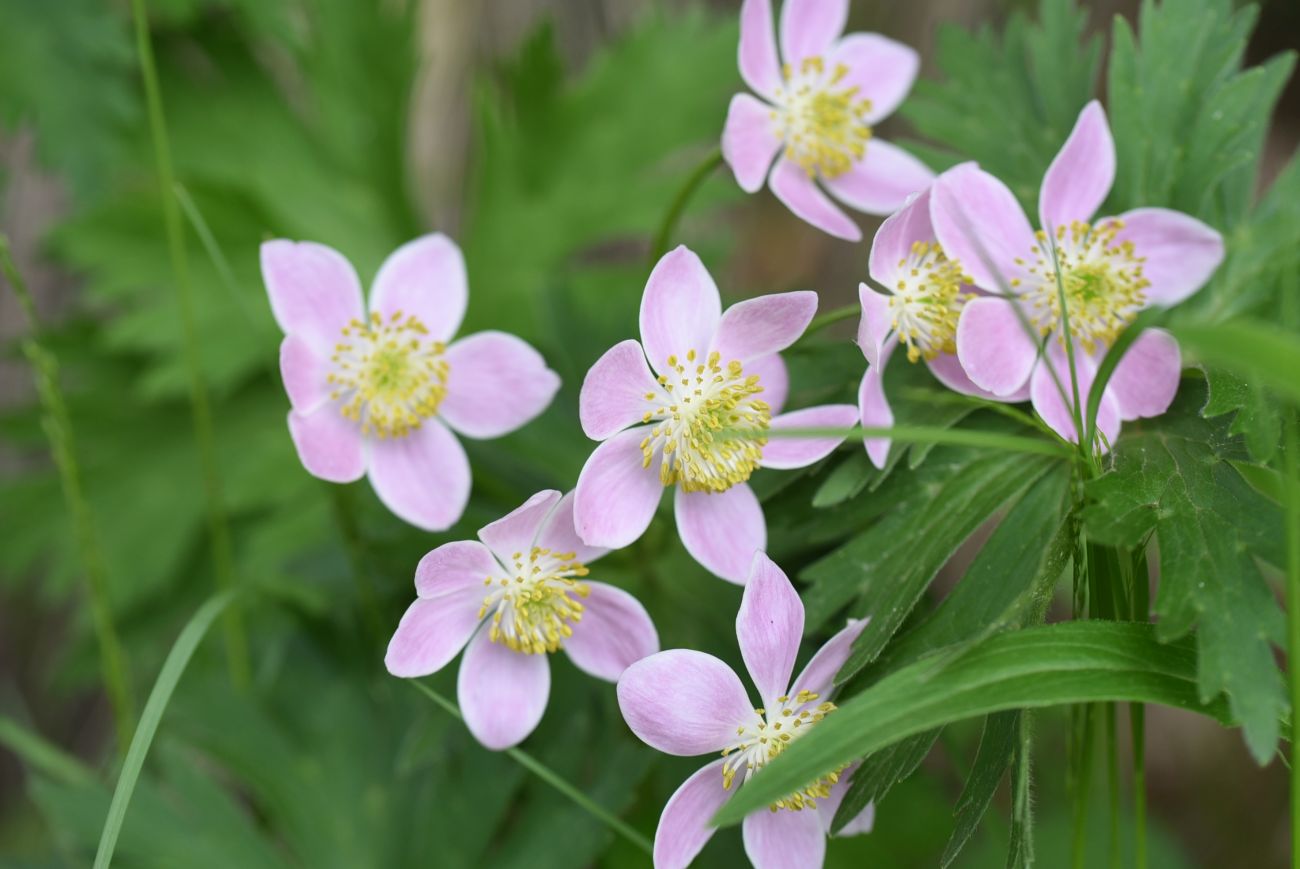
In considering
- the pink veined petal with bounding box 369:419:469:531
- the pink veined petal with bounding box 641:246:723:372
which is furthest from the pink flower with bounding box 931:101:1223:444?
the pink veined petal with bounding box 369:419:469:531

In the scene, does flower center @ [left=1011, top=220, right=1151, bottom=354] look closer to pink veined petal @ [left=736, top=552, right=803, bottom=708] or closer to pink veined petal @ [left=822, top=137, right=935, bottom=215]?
pink veined petal @ [left=822, top=137, right=935, bottom=215]

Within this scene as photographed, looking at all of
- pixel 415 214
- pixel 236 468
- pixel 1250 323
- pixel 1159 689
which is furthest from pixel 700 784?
pixel 415 214

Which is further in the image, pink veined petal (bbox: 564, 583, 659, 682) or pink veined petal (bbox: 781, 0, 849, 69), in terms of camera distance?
pink veined petal (bbox: 781, 0, 849, 69)

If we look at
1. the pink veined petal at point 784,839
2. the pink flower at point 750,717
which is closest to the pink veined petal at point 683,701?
the pink flower at point 750,717

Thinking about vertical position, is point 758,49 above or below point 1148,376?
above

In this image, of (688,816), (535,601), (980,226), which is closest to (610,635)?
(535,601)

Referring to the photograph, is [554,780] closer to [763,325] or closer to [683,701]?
[683,701]
